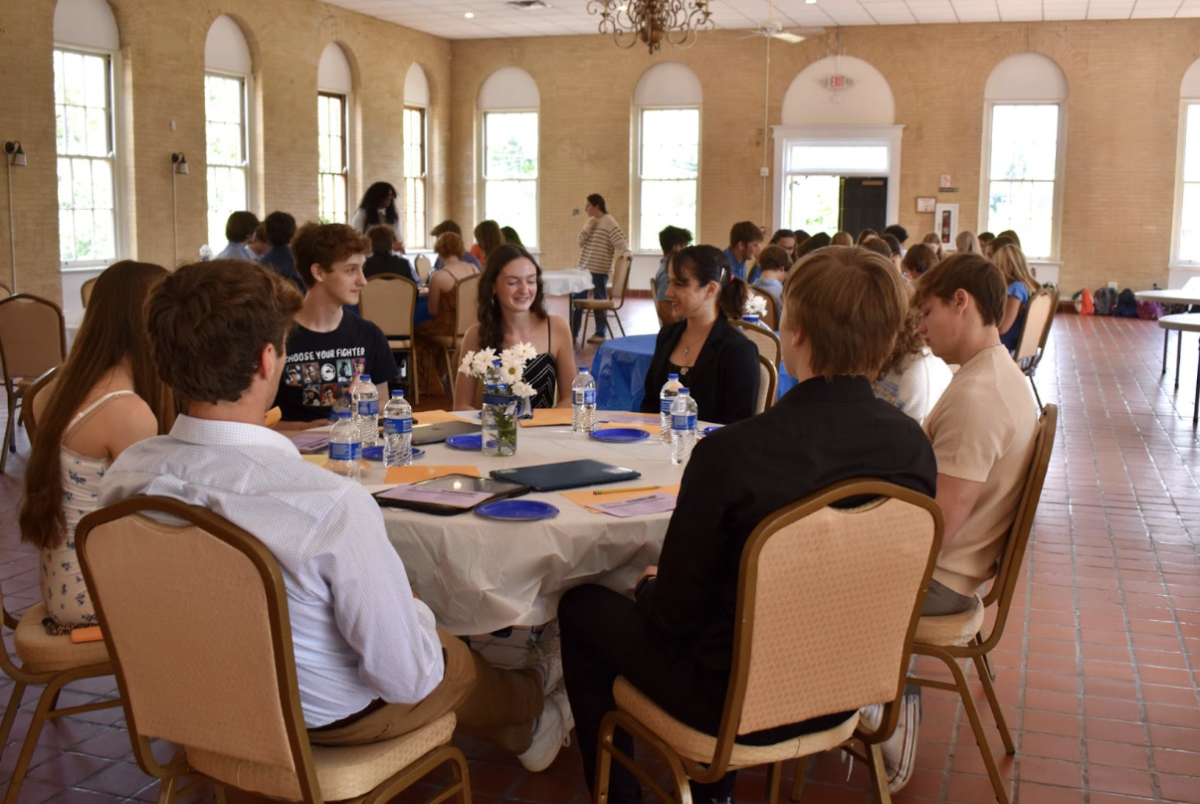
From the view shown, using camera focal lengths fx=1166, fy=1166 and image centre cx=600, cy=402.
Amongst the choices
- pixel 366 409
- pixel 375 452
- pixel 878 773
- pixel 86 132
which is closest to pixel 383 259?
pixel 86 132

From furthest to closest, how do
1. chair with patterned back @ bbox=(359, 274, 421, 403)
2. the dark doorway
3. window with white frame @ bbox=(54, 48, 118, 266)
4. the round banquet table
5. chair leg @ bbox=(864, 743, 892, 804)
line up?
the dark doorway → window with white frame @ bbox=(54, 48, 118, 266) → chair with patterned back @ bbox=(359, 274, 421, 403) → the round banquet table → chair leg @ bbox=(864, 743, 892, 804)

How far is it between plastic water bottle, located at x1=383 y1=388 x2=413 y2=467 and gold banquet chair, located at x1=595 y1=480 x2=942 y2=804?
1.11 m

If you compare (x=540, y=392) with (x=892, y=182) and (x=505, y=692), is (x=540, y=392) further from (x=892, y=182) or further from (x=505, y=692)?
(x=892, y=182)

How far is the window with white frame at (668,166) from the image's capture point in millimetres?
18719

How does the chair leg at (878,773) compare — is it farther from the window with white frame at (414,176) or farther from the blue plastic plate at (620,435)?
the window with white frame at (414,176)

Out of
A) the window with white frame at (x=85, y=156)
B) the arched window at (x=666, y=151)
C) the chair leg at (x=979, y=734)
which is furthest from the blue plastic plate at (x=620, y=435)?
the arched window at (x=666, y=151)

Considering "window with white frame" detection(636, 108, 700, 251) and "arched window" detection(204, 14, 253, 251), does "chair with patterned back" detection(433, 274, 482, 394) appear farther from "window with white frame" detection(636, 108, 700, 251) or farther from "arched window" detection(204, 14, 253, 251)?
"window with white frame" detection(636, 108, 700, 251)

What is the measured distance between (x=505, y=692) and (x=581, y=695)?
0.32 metres

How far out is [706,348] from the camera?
4211mm

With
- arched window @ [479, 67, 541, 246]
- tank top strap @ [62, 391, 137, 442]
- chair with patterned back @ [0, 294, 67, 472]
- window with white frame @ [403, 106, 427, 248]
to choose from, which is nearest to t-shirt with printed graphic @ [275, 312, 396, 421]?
tank top strap @ [62, 391, 137, 442]

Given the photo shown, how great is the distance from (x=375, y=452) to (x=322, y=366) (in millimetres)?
1025

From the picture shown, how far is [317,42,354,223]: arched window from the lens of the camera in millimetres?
16281

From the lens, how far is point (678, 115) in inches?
737

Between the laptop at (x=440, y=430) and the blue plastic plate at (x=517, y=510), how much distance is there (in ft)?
2.58
